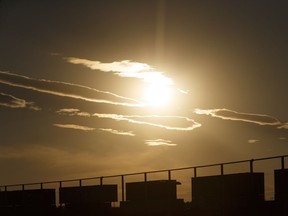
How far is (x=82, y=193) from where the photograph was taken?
4600 cm

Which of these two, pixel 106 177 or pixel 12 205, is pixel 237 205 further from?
pixel 12 205

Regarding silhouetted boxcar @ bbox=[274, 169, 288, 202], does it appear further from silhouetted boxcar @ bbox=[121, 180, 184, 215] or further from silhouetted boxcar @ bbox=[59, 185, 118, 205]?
silhouetted boxcar @ bbox=[59, 185, 118, 205]

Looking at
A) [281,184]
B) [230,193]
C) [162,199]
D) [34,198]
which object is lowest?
[34,198]

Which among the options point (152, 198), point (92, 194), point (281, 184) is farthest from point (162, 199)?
point (281, 184)

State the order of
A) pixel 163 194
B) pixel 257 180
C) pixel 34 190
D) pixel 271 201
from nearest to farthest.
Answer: pixel 271 201 → pixel 257 180 → pixel 163 194 → pixel 34 190

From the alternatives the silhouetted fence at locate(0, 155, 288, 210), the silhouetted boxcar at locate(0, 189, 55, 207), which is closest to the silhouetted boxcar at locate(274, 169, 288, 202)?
the silhouetted fence at locate(0, 155, 288, 210)

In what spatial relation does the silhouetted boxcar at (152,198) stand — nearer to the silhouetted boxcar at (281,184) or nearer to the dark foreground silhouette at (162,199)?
the dark foreground silhouette at (162,199)

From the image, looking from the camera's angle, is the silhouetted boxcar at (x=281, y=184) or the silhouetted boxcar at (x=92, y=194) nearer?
the silhouetted boxcar at (x=281, y=184)

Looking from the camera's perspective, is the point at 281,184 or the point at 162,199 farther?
the point at 162,199

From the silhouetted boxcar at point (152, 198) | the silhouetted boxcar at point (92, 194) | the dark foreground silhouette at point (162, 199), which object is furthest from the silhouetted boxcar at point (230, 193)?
the silhouetted boxcar at point (92, 194)

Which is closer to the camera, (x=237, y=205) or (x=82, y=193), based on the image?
(x=237, y=205)

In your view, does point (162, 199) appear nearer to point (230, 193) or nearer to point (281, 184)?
point (230, 193)

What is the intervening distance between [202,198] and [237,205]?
9.76 feet

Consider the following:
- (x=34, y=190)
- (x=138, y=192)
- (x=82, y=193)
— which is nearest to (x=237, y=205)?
(x=138, y=192)
